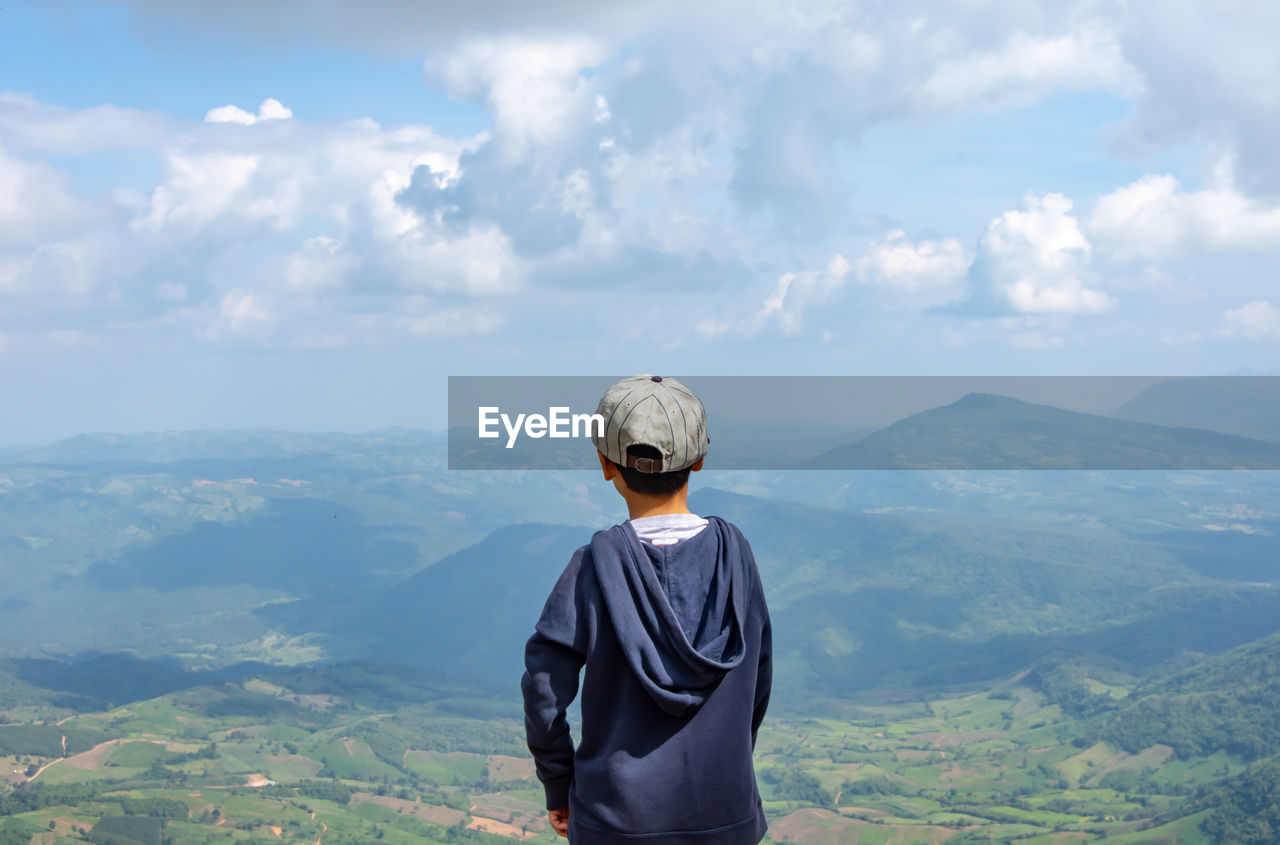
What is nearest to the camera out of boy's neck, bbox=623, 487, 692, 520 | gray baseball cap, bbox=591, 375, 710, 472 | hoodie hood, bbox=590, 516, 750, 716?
hoodie hood, bbox=590, 516, 750, 716

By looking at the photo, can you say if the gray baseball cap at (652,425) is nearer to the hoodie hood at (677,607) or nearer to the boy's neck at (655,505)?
the boy's neck at (655,505)

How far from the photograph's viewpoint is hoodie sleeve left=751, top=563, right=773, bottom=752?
4.58 meters

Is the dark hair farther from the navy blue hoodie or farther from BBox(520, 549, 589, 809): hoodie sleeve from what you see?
BBox(520, 549, 589, 809): hoodie sleeve

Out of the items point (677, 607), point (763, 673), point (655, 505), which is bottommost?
point (763, 673)

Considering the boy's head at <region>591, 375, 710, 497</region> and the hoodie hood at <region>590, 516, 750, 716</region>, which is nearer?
the hoodie hood at <region>590, 516, 750, 716</region>

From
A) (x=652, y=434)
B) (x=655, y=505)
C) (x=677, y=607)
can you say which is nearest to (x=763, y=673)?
(x=677, y=607)

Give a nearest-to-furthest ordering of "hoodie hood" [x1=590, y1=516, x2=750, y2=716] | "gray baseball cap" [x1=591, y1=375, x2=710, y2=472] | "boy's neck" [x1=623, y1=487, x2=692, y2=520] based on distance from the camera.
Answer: "hoodie hood" [x1=590, y1=516, x2=750, y2=716], "gray baseball cap" [x1=591, y1=375, x2=710, y2=472], "boy's neck" [x1=623, y1=487, x2=692, y2=520]

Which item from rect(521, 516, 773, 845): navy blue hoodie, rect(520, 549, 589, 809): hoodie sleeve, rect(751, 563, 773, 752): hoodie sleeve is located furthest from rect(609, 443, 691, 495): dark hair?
rect(751, 563, 773, 752): hoodie sleeve

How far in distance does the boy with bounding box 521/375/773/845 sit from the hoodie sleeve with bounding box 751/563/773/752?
0.06m

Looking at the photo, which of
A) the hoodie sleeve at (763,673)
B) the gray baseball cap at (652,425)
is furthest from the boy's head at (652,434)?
the hoodie sleeve at (763,673)

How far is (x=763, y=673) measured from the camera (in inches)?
191

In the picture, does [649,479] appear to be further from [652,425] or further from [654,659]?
[654,659]

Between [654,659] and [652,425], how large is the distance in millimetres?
963

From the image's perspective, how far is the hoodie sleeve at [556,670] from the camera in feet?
14.0
